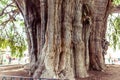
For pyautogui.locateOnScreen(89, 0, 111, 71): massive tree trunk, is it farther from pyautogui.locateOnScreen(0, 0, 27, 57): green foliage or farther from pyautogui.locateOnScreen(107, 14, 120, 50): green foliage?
pyautogui.locateOnScreen(0, 0, 27, 57): green foliage

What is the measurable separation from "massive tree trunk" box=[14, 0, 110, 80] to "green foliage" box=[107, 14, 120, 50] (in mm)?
3591

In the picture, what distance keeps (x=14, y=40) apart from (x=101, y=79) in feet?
18.7

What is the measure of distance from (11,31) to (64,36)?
220 inches

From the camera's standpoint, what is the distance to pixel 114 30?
38.6ft

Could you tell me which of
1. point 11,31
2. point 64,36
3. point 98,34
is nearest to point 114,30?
point 98,34

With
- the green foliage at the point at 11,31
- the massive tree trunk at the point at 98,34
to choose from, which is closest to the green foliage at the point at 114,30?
the massive tree trunk at the point at 98,34

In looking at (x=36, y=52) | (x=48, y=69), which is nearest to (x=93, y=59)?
(x=36, y=52)

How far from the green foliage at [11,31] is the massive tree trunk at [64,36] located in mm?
3075

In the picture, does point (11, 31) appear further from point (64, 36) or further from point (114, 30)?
point (64, 36)

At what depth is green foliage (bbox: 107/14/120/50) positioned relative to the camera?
11570mm

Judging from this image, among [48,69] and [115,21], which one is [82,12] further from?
[115,21]

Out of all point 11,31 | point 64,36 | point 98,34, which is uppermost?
point 11,31

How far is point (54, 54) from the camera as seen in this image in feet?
18.7

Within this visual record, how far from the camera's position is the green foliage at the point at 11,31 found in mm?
10352
